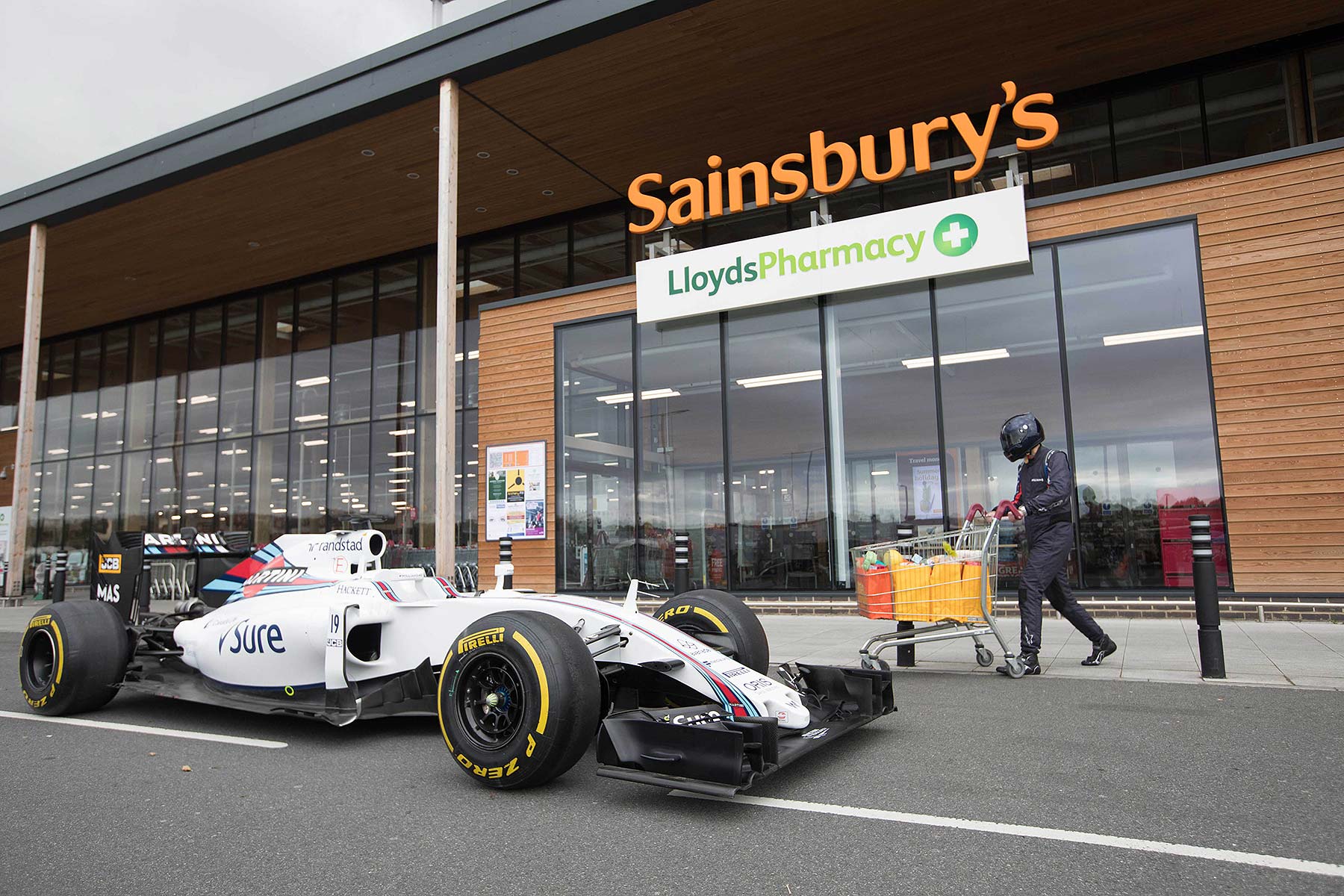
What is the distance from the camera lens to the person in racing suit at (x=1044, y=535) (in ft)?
21.9

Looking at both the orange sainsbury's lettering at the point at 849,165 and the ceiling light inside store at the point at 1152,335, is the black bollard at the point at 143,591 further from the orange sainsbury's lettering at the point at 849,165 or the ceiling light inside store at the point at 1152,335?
the ceiling light inside store at the point at 1152,335

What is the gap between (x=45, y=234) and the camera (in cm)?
1881

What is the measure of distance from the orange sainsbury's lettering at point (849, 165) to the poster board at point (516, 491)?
4049 millimetres

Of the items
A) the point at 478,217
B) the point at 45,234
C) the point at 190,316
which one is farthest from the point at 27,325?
the point at 478,217

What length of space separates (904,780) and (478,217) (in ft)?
54.7

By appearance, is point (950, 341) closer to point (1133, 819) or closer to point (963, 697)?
point (963, 697)

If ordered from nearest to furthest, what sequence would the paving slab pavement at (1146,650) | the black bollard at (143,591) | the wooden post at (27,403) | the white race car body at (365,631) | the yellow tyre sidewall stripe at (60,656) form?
the white race car body at (365,631)
the yellow tyre sidewall stripe at (60,656)
the paving slab pavement at (1146,650)
the black bollard at (143,591)
the wooden post at (27,403)

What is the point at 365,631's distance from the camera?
5266mm

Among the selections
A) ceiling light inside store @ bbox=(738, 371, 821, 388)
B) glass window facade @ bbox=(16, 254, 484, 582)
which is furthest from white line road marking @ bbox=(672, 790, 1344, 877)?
glass window facade @ bbox=(16, 254, 484, 582)

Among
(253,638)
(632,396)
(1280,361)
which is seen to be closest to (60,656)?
(253,638)

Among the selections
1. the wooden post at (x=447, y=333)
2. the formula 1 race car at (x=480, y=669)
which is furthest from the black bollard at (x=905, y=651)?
the wooden post at (x=447, y=333)

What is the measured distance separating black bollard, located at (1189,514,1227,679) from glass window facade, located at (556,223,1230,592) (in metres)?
4.37

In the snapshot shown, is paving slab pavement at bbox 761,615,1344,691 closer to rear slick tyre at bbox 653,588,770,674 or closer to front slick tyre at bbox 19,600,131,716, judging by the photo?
rear slick tyre at bbox 653,588,770,674

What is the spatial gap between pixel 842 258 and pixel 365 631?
9.00 m
